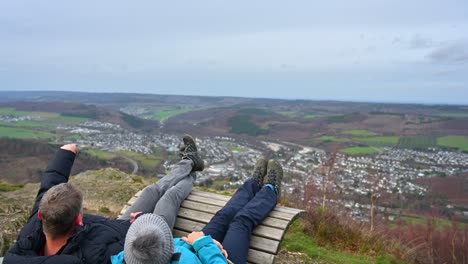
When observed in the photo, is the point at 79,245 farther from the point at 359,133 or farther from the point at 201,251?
the point at 359,133

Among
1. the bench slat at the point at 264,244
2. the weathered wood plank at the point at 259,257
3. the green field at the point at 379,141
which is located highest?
the bench slat at the point at 264,244

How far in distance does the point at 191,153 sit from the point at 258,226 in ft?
5.26

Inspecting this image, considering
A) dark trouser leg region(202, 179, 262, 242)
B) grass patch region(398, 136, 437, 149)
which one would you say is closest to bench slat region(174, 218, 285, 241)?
dark trouser leg region(202, 179, 262, 242)

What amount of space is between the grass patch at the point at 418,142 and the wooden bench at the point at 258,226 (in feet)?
135

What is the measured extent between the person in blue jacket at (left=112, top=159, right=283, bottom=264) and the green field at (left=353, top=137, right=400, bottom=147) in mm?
39501

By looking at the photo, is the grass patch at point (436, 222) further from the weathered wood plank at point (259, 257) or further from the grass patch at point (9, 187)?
the grass patch at point (9, 187)

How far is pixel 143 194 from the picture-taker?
398 centimetres

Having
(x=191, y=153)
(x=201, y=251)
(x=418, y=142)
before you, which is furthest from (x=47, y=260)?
(x=418, y=142)

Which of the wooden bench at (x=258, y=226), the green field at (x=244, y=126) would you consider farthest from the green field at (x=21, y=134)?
the wooden bench at (x=258, y=226)

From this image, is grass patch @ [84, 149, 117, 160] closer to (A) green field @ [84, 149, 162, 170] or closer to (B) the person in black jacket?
(A) green field @ [84, 149, 162, 170]

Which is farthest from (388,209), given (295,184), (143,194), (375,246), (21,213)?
(21,213)

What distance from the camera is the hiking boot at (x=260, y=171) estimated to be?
14.2 ft

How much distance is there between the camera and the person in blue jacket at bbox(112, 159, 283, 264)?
2029 millimetres

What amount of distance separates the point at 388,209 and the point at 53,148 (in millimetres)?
24270
